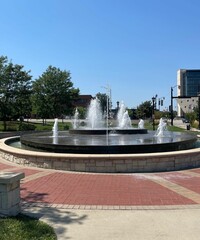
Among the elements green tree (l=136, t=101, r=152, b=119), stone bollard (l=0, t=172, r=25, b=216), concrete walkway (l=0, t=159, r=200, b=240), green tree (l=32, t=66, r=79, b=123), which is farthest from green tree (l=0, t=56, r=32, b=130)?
green tree (l=136, t=101, r=152, b=119)

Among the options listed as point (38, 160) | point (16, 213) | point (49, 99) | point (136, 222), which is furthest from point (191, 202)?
point (49, 99)

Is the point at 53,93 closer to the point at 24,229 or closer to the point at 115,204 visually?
the point at 115,204

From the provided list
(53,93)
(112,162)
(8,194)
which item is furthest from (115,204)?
(53,93)

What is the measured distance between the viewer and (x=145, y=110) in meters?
89.2

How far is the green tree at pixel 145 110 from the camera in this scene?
8931cm

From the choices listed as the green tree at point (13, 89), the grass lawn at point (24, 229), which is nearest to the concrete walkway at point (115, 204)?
the grass lawn at point (24, 229)

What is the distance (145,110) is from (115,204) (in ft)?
273

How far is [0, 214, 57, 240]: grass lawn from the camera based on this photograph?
4946 mm

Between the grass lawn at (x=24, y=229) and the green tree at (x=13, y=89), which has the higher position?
the green tree at (x=13, y=89)

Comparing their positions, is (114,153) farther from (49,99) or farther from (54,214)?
(49,99)

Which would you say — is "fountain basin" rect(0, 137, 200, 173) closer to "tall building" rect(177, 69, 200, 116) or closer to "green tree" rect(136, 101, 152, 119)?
"green tree" rect(136, 101, 152, 119)

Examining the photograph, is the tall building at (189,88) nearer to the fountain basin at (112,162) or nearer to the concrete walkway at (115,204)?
the fountain basin at (112,162)

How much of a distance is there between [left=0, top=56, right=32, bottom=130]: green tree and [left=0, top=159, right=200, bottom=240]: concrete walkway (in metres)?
24.5

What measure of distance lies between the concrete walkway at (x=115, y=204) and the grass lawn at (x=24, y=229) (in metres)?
0.20
